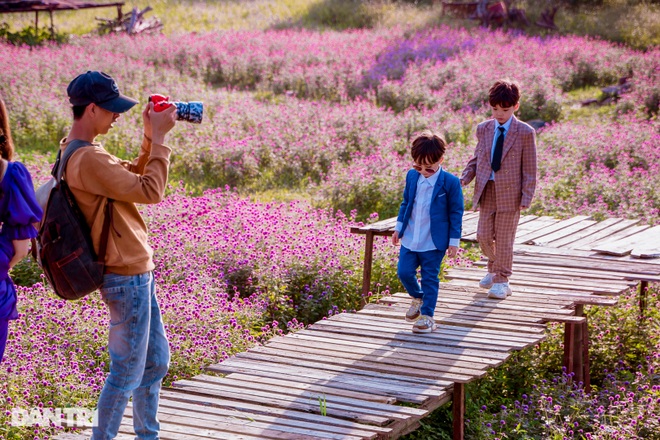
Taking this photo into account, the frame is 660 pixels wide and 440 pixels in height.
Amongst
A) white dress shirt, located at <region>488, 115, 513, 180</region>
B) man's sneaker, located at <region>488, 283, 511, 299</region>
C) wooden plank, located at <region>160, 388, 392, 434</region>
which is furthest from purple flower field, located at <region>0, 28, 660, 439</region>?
white dress shirt, located at <region>488, 115, 513, 180</region>

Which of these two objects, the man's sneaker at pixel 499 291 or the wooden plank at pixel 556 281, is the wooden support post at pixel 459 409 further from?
the wooden plank at pixel 556 281

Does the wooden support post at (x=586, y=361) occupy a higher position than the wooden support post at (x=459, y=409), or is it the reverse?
the wooden support post at (x=459, y=409)

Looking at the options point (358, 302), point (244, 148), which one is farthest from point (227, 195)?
point (358, 302)

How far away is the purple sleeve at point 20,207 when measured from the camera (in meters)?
3.71

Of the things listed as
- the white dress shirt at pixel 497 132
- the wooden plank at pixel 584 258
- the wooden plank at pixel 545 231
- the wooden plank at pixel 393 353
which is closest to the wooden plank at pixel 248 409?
the wooden plank at pixel 393 353

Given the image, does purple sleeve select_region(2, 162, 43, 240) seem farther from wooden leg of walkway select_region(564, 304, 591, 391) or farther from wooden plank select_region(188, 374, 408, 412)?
wooden leg of walkway select_region(564, 304, 591, 391)

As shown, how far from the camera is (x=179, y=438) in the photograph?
4.36 metres

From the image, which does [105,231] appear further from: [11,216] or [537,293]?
[537,293]

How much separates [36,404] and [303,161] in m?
7.84

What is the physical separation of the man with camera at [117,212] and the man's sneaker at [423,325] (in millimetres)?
2441

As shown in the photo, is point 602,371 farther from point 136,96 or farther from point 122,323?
point 136,96

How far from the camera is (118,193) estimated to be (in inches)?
150

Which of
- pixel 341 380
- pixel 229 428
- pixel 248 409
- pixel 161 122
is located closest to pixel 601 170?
pixel 341 380

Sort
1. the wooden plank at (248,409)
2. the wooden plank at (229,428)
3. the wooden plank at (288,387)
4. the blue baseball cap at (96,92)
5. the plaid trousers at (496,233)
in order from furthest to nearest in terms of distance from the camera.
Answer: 1. the plaid trousers at (496,233)
2. the wooden plank at (288,387)
3. the wooden plank at (248,409)
4. the wooden plank at (229,428)
5. the blue baseball cap at (96,92)
